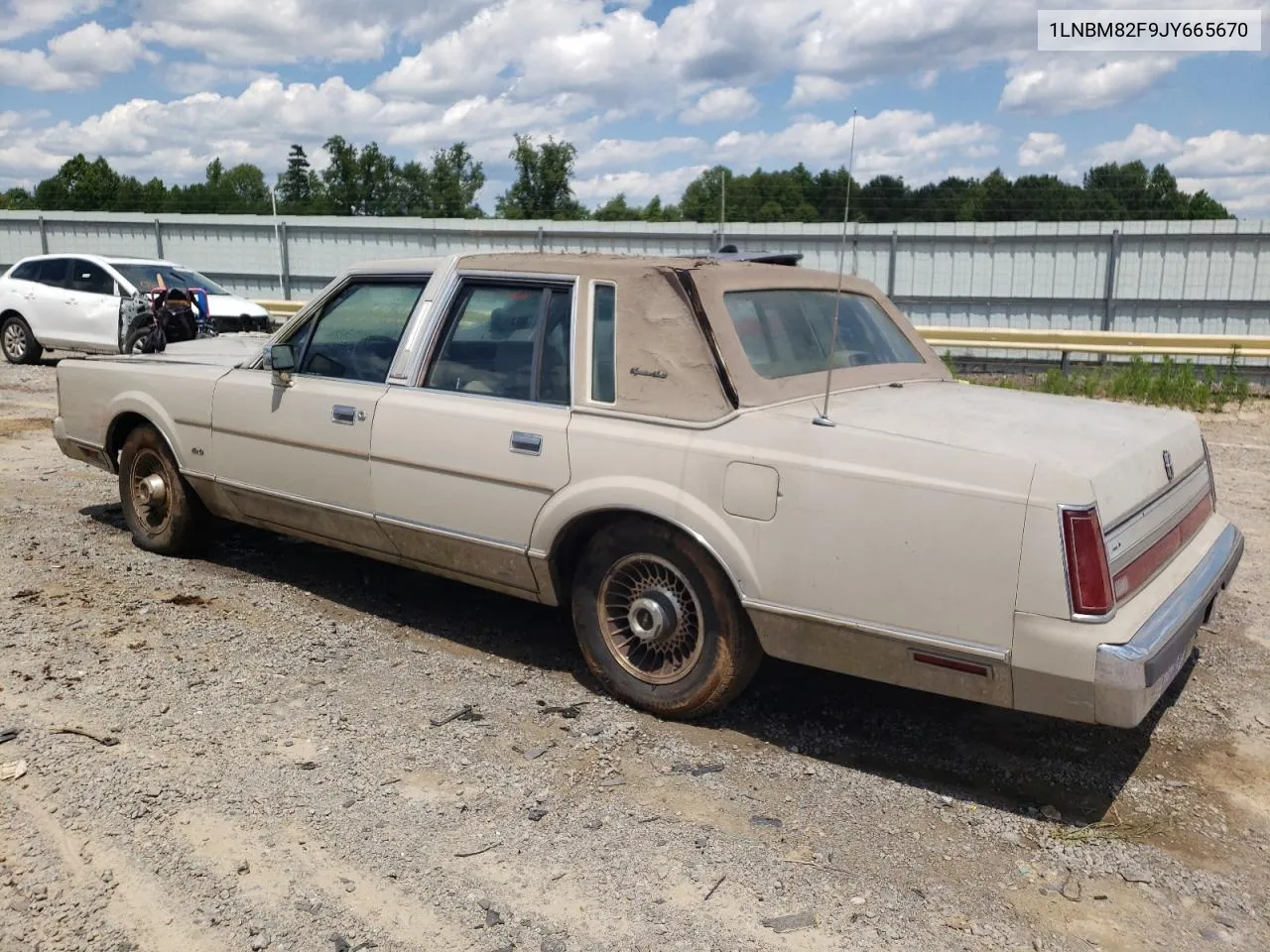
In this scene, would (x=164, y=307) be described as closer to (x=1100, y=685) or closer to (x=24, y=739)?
(x=24, y=739)

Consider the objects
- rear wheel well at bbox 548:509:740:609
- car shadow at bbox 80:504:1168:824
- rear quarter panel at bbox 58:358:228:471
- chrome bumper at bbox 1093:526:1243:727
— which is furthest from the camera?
rear quarter panel at bbox 58:358:228:471

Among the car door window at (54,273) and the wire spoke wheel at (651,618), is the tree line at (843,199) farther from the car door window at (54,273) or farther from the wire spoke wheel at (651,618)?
the car door window at (54,273)

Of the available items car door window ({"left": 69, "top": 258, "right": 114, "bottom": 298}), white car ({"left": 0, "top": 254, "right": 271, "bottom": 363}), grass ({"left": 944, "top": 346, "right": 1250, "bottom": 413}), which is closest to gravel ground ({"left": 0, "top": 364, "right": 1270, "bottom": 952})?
grass ({"left": 944, "top": 346, "right": 1250, "bottom": 413})

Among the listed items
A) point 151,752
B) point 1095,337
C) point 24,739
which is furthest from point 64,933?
point 1095,337

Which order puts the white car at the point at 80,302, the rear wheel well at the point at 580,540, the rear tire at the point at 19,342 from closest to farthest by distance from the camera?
the rear wheel well at the point at 580,540, the white car at the point at 80,302, the rear tire at the point at 19,342

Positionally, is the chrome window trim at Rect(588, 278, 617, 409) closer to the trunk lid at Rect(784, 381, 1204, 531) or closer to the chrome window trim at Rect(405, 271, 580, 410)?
the chrome window trim at Rect(405, 271, 580, 410)

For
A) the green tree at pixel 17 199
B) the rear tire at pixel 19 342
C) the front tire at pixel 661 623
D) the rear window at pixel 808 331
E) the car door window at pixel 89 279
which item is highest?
the green tree at pixel 17 199

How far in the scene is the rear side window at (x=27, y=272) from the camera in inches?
634

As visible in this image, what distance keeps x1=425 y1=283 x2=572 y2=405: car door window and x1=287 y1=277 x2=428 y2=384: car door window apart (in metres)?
0.32

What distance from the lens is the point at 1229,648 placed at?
16.7 feet

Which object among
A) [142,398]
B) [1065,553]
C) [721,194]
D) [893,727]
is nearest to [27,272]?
[721,194]

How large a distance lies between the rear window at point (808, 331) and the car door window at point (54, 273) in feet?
47.0

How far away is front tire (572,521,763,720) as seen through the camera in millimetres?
3984

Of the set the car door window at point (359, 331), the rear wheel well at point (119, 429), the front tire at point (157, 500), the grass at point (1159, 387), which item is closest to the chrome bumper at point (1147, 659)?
the car door window at point (359, 331)
